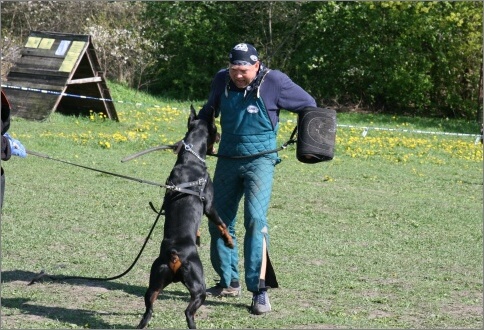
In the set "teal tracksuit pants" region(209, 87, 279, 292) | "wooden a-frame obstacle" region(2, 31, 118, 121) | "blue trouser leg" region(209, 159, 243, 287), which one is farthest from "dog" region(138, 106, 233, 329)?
"wooden a-frame obstacle" region(2, 31, 118, 121)

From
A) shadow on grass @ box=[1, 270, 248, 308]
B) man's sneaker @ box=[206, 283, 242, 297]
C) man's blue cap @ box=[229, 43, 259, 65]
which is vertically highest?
man's blue cap @ box=[229, 43, 259, 65]

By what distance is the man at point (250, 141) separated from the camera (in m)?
6.37

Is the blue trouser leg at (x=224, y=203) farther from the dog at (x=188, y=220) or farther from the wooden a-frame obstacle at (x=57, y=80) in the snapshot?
the wooden a-frame obstacle at (x=57, y=80)

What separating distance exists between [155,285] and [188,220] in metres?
0.53

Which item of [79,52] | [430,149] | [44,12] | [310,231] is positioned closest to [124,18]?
[44,12]

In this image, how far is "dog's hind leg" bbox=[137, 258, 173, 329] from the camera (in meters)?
5.53

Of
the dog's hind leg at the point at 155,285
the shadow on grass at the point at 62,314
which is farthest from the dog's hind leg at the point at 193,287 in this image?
the shadow on grass at the point at 62,314

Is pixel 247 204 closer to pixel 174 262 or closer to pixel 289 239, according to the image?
pixel 174 262

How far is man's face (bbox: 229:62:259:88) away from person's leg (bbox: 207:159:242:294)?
2.01 feet

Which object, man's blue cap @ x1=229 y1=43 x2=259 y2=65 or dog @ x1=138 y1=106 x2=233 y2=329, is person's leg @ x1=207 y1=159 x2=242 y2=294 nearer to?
dog @ x1=138 y1=106 x2=233 y2=329

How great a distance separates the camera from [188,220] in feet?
19.1

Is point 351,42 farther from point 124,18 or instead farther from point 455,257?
point 455,257

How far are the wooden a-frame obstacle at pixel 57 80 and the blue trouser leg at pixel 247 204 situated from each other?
430 inches

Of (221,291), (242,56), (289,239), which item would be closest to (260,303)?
(221,291)
